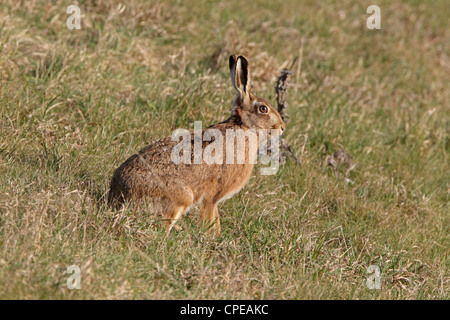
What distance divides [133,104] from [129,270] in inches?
131

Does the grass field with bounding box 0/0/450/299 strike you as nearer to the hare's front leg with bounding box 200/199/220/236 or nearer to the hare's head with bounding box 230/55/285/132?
the hare's front leg with bounding box 200/199/220/236

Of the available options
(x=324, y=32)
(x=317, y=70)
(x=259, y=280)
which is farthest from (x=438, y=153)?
(x=259, y=280)

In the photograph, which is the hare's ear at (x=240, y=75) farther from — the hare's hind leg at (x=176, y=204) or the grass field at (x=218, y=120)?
the hare's hind leg at (x=176, y=204)

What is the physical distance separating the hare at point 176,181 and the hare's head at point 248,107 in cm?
5

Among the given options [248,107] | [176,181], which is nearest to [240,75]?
[248,107]

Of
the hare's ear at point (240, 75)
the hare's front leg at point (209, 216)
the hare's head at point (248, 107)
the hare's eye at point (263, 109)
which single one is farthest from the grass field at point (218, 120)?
the hare's ear at point (240, 75)

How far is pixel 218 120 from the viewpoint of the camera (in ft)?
25.8

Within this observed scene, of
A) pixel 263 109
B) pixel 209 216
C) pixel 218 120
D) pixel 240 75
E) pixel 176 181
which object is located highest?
pixel 240 75

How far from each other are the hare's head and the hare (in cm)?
5

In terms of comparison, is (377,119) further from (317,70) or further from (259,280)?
(259,280)

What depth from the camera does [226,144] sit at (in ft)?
19.9

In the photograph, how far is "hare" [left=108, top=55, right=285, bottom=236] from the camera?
18.2ft

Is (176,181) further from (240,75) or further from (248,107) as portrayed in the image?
(240,75)

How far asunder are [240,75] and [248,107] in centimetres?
34
